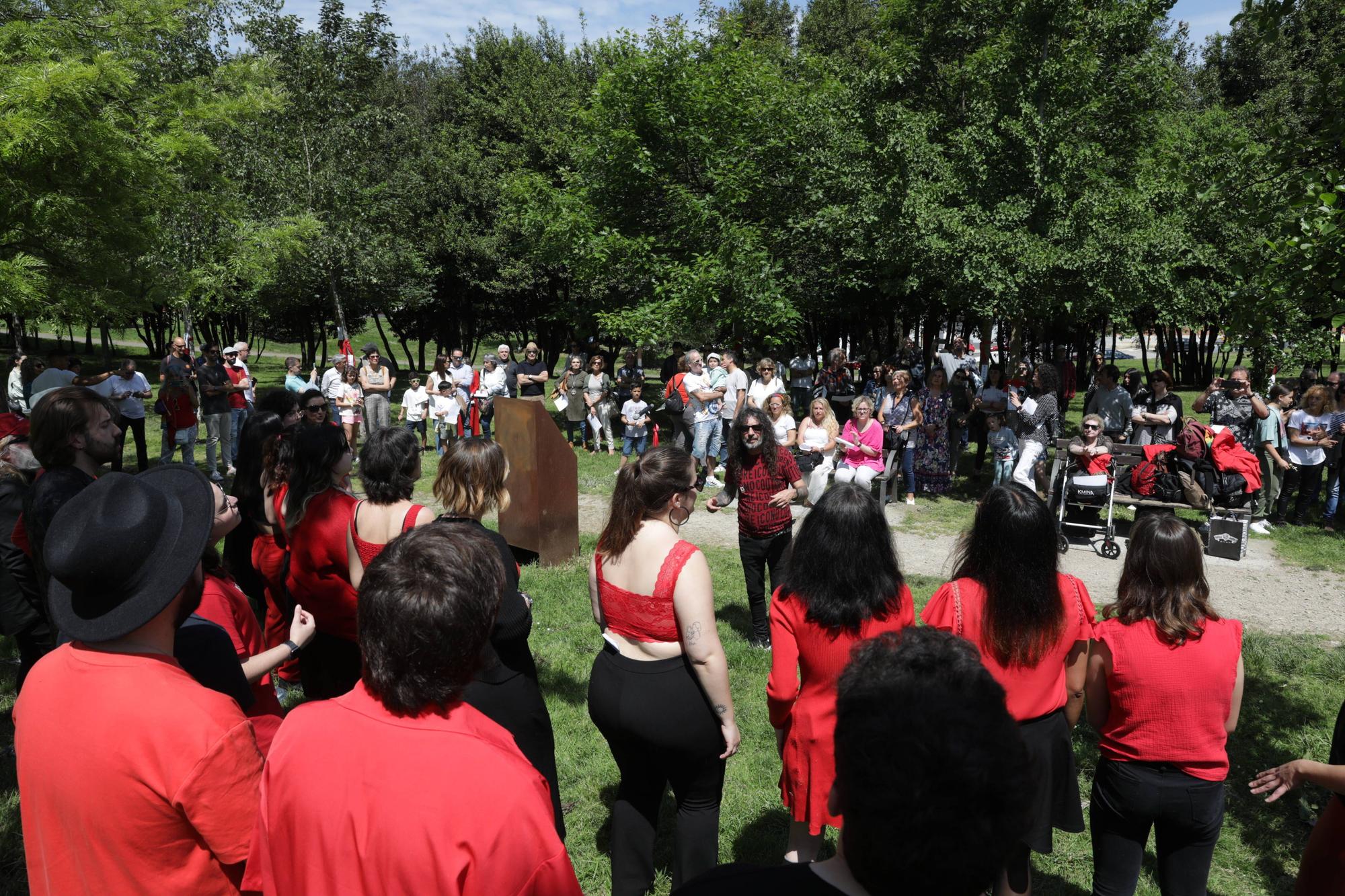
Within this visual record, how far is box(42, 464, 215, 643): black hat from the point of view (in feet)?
6.01

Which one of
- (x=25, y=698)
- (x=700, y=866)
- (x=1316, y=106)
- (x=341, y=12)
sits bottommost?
(x=700, y=866)

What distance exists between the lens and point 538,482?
8180 mm

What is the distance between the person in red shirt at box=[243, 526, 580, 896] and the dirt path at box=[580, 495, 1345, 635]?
6.62m

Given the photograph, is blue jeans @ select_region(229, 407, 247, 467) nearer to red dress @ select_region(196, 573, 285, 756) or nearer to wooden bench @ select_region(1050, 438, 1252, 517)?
red dress @ select_region(196, 573, 285, 756)

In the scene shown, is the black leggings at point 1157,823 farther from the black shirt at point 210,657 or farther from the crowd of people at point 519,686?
the black shirt at point 210,657

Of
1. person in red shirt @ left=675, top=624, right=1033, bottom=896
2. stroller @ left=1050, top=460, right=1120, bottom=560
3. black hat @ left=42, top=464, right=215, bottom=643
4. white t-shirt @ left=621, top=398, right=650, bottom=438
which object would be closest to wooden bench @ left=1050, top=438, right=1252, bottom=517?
stroller @ left=1050, top=460, right=1120, bottom=560

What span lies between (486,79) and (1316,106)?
3345 centimetres

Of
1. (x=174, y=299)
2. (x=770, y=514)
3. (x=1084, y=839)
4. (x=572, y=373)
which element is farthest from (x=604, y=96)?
(x=1084, y=839)

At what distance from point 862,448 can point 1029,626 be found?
6.93 meters

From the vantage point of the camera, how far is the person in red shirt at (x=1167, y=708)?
2.84 m

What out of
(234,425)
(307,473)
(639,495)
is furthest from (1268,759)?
(234,425)

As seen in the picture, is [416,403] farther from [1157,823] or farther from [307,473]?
[1157,823]

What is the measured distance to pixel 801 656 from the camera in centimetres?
321

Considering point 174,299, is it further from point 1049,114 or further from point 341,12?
point 1049,114
